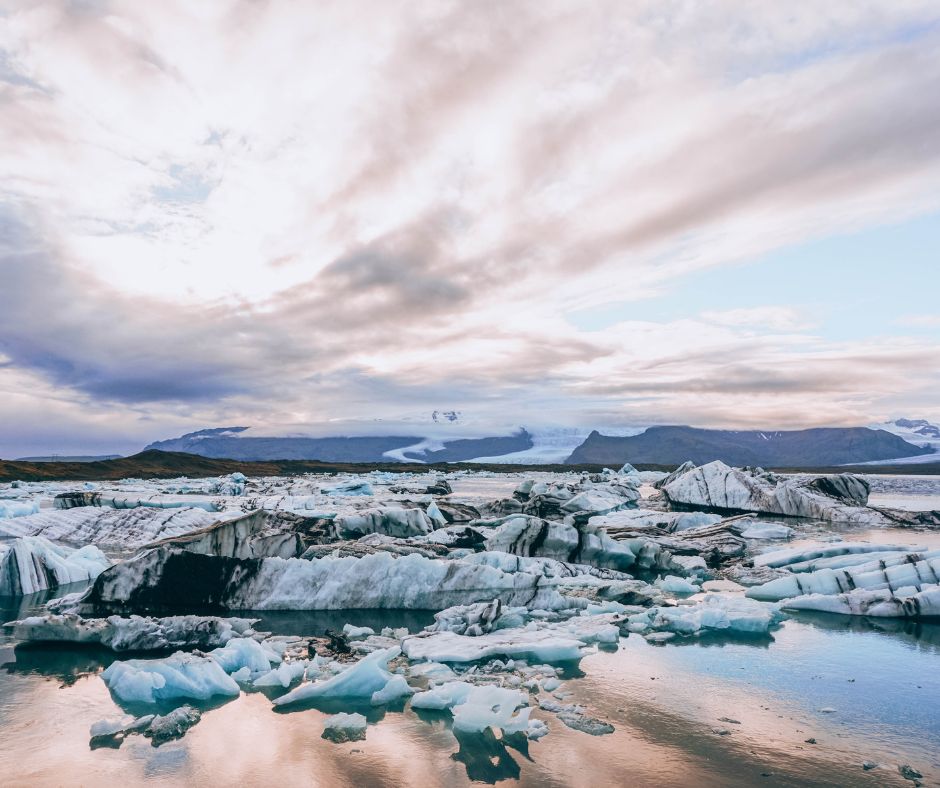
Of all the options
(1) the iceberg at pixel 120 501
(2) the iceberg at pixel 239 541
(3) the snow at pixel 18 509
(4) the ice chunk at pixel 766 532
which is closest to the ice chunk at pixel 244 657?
(2) the iceberg at pixel 239 541

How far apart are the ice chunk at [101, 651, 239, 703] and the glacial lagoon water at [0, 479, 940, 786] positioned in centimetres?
14

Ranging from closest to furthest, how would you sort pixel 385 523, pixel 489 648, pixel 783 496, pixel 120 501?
1. pixel 489 648
2. pixel 385 523
3. pixel 120 501
4. pixel 783 496

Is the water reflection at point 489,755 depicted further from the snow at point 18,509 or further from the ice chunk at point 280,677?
the snow at point 18,509

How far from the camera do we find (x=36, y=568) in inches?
393

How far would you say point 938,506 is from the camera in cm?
2805

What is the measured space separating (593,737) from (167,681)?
3.90 m

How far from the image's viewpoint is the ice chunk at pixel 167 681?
541cm

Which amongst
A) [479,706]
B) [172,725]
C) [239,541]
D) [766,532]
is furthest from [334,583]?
[766,532]

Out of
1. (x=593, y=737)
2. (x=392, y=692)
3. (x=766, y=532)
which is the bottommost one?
(x=766, y=532)

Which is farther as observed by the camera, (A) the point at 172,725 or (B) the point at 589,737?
(A) the point at 172,725

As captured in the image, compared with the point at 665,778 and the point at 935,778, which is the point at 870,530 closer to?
the point at 935,778

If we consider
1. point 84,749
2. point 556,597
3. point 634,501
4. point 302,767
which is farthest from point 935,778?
point 634,501

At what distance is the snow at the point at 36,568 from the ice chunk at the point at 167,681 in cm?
560

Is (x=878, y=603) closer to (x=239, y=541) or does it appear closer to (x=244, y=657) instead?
(x=244, y=657)
